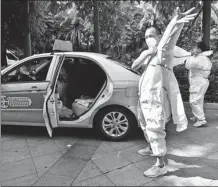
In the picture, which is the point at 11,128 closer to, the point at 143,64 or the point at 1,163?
the point at 1,163

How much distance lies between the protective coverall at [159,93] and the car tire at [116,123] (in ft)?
3.57

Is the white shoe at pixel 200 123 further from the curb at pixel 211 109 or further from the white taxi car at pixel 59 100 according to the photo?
the white taxi car at pixel 59 100

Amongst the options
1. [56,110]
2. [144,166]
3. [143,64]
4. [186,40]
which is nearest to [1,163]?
[56,110]

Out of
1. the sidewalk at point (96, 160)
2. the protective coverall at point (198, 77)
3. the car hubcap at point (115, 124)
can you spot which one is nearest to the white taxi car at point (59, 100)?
the car hubcap at point (115, 124)

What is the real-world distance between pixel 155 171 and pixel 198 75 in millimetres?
2849

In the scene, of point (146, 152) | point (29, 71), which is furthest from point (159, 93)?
point (29, 71)

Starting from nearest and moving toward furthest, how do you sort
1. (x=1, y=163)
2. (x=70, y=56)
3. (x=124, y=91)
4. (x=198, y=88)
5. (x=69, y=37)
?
(x=1, y=163) → (x=124, y=91) → (x=70, y=56) → (x=198, y=88) → (x=69, y=37)

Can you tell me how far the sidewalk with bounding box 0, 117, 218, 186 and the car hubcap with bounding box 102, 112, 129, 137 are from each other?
188 mm

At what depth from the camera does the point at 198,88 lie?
562cm

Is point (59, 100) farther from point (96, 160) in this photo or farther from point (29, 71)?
point (96, 160)

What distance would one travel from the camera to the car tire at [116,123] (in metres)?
4.64

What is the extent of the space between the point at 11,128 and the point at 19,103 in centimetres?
100

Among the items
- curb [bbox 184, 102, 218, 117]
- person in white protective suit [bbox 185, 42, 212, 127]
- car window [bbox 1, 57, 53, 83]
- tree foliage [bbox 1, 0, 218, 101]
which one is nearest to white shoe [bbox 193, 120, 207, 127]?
person in white protective suit [bbox 185, 42, 212, 127]

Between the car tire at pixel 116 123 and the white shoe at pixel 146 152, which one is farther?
the car tire at pixel 116 123
